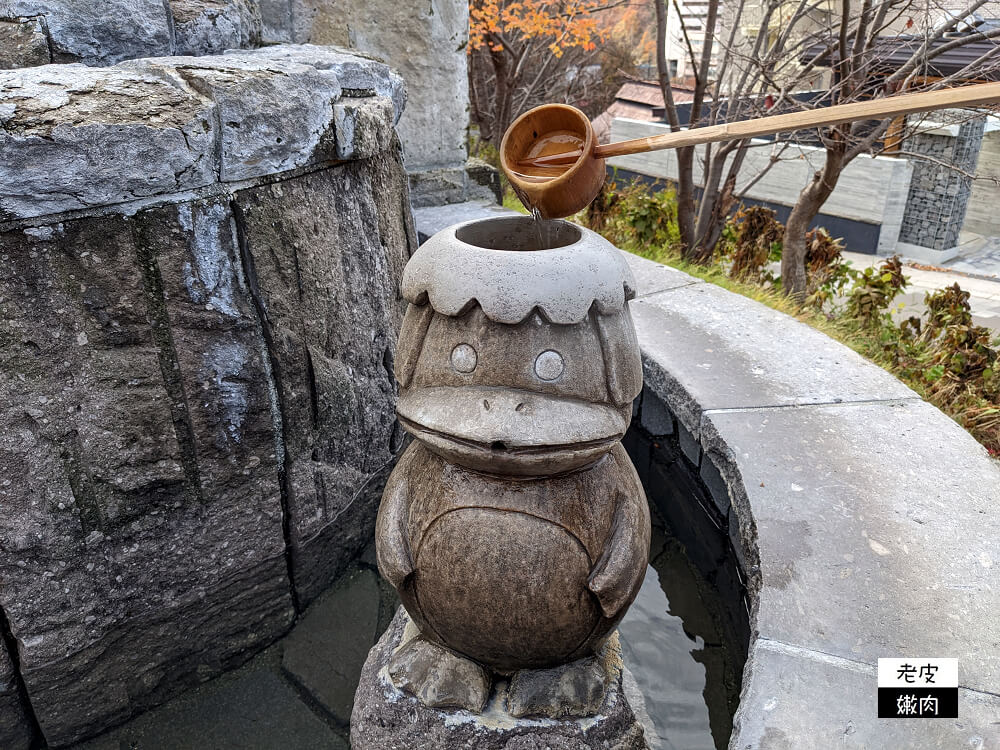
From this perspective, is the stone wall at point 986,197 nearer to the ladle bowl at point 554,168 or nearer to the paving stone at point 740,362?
the paving stone at point 740,362

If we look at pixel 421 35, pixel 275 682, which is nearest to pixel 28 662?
pixel 275 682

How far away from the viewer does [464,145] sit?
4859 mm

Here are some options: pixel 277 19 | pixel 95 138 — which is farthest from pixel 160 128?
pixel 277 19

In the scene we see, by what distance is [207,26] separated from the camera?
7.94ft

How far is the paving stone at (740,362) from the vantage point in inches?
108

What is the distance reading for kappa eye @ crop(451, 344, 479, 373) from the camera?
5.35 feet

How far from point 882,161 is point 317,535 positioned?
8378mm

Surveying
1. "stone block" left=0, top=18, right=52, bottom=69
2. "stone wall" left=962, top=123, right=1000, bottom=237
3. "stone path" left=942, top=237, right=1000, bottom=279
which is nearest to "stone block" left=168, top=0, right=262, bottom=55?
"stone block" left=0, top=18, right=52, bottom=69

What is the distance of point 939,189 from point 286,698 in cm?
907

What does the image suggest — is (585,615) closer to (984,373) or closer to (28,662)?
(28,662)

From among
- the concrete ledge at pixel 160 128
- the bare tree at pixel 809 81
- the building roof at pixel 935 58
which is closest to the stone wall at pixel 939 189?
the building roof at pixel 935 58

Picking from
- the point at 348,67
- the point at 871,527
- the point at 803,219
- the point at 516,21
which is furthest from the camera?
the point at 516,21

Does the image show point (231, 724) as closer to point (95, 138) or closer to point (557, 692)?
point (557, 692)

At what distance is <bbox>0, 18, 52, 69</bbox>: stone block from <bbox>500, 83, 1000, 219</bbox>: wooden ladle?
1269mm
